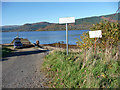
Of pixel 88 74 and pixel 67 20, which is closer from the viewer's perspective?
pixel 88 74

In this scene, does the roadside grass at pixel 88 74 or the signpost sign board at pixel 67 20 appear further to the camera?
the signpost sign board at pixel 67 20

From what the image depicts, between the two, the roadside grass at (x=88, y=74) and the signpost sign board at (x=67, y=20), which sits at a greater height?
the signpost sign board at (x=67, y=20)

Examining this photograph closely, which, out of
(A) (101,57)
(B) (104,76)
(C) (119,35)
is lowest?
(B) (104,76)

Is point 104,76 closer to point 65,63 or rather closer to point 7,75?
point 65,63

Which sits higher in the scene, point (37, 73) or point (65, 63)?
point (65, 63)

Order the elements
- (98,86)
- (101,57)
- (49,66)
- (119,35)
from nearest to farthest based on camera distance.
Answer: (98,86), (101,57), (49,66), (119,35)

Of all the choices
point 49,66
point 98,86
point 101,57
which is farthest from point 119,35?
point 98,86

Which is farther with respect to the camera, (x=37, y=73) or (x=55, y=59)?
(x=55, y=59)

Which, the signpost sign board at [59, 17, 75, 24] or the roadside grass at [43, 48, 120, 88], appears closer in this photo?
the roadside grass at [43, 48, 120, 88]

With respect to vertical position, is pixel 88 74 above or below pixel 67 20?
below

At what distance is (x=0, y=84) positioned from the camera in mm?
5008

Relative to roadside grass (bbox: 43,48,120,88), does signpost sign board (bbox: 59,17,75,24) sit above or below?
above

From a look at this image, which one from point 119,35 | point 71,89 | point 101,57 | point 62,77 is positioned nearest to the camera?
point 71,89

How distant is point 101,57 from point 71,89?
6.83 feet
